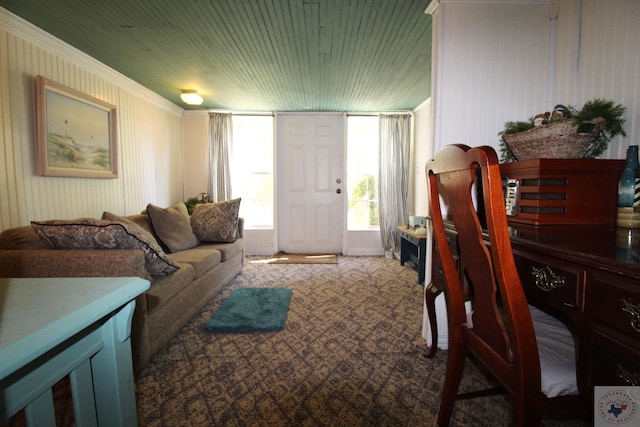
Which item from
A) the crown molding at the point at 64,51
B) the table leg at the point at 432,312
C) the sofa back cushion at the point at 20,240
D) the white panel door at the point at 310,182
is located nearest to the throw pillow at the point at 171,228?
the sofa back cushion at the point at 20,240

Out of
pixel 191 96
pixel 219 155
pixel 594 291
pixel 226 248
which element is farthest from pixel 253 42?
pixel 594 291

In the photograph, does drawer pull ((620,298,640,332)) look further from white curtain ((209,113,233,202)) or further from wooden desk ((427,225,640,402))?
white curtain ((209,113,233,202))

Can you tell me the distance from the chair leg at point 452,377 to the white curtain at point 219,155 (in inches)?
157

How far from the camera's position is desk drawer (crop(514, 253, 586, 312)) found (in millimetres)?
761

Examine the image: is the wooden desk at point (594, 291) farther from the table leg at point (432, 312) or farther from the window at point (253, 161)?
the window at point (253, 161)

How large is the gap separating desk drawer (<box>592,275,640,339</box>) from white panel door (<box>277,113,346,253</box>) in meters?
4.00

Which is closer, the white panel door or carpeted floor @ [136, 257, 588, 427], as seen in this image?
carpeted floor @ [136, 257, 588, 427]

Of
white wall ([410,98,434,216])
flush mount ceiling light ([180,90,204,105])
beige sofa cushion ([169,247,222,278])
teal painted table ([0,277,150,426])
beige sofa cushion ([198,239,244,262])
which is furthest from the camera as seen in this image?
white wall ([410,98,434,216])

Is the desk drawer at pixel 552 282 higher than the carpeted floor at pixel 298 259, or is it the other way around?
the desk drawer at pixel 552 282

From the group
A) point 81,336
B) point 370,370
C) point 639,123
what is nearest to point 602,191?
point 639,123

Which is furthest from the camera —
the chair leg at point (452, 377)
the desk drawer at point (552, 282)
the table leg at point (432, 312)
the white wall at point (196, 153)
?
the white wall at point (196, 153)

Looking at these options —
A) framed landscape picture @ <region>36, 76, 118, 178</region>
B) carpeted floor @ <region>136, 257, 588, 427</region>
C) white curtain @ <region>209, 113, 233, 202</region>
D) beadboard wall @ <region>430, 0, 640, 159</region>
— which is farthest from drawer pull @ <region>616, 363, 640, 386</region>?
white curtain @ <region>209, 113, 233, 202</region>

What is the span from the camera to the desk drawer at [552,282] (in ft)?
2.50

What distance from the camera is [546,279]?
2.83 ft
